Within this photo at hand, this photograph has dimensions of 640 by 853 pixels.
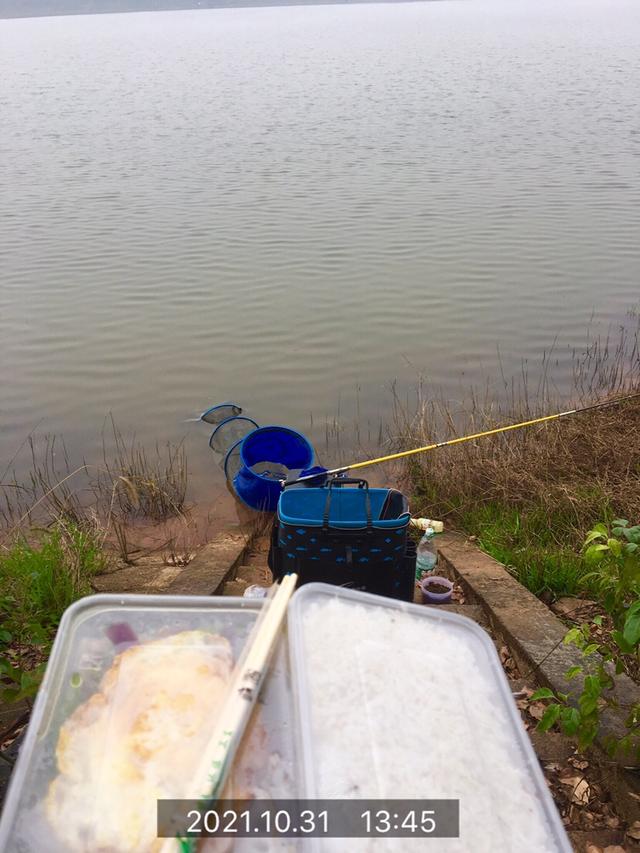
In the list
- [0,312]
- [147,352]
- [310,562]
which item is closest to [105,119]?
[0,312]

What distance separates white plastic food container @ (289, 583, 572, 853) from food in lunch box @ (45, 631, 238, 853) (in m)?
0.20

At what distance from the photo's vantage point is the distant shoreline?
122 metres

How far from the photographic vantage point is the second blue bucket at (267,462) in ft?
16.4

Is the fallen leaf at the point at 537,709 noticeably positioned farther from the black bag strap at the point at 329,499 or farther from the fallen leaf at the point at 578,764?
the black bag strap at the point at 329,499

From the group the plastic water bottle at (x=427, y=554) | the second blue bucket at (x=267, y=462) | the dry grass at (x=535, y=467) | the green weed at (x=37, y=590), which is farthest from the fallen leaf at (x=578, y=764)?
the second blue bucket at (x=267, y=462)

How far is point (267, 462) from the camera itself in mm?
5379

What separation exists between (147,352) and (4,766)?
5.86m

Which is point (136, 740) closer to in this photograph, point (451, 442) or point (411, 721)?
point (411, 721)

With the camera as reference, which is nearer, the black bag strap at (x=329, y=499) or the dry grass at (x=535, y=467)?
the black bag strap at (x=329, y=499)

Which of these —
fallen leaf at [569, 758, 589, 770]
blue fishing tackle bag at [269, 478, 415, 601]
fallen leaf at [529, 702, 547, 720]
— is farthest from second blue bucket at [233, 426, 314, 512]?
fallen leaf at [569, 758, 589, 770]

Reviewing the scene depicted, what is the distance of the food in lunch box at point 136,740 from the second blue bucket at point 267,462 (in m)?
3.31

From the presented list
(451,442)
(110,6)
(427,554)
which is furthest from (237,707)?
(110,6)

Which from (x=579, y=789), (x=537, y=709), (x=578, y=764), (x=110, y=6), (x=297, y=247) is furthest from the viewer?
(x=110, y=6)

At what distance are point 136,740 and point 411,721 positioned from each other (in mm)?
547
